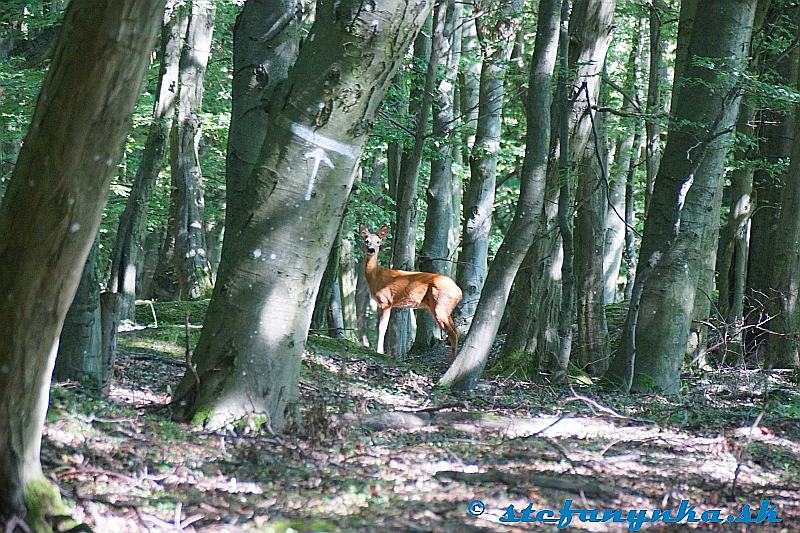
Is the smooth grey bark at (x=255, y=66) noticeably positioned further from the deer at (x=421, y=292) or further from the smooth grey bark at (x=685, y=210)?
the deer at (x=421, y=292)

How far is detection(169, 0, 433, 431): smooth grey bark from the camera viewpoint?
650 centimetres

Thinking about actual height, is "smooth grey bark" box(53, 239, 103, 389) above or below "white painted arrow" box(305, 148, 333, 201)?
below

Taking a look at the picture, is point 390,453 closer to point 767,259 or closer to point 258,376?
point 258,376

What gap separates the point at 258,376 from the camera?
6578 millimetres

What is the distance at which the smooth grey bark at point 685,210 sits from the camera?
36.4 ft

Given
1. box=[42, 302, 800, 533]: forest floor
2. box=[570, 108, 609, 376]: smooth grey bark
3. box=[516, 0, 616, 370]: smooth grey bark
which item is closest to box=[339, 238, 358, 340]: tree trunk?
box=[570, 108, 609, 376]: smooth grey bark

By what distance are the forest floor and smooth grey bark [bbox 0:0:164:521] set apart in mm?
826

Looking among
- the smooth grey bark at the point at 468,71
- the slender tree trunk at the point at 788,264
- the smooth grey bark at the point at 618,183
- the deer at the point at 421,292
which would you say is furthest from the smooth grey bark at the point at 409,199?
the smooth grey bark at the point at 618,183

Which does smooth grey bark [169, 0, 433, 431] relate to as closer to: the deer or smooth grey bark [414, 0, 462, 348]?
the deer

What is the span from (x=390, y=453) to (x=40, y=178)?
3378mm

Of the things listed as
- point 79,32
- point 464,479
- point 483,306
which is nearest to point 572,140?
point 483,306

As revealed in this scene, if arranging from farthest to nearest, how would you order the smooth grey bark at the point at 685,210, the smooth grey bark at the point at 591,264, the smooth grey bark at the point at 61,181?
the smooth grey bark at the point at 591,264 → the smooth grey bark at the point at 685,210 → the smooth grey bark at the point at 61,181

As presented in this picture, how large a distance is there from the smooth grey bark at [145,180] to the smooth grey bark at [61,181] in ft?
11.9

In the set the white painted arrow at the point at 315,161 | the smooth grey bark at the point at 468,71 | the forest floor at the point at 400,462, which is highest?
the smooth grey bark at the point at 468,71
